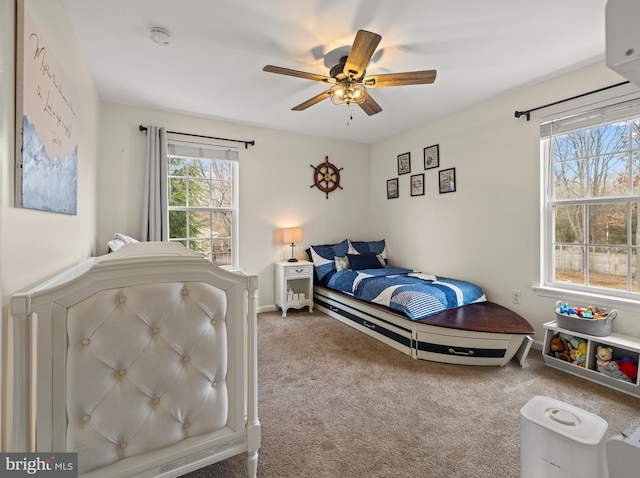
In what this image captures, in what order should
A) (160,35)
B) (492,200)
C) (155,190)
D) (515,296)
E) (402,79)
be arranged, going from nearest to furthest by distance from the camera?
1. (160,35)
2. (402,79)
3. (515,296)
4. (492,200)
5. (155,190)

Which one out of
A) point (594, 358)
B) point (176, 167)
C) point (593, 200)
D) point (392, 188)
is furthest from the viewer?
point (392, 188)

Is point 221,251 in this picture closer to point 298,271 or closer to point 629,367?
point 298,271

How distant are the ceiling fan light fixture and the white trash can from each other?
220 centimetres

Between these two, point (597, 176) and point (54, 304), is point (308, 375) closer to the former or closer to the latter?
point (54, 304)

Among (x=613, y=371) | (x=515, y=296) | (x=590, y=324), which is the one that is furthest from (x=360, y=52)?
(x=613, y=371)

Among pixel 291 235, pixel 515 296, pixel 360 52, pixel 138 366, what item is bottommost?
pixel 515 296

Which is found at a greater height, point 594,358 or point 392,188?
point 392,188

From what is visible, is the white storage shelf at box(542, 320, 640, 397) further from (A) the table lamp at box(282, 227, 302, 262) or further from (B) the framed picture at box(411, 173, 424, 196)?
(A) the table lamp at box(282, 227, 302, 262)

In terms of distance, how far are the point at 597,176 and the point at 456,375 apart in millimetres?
2090

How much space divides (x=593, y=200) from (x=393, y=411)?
246cm

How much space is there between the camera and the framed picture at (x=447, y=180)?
3.67 m

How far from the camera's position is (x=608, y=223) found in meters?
2.54

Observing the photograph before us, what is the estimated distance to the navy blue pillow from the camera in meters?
4.14

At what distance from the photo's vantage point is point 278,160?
14.0ft
